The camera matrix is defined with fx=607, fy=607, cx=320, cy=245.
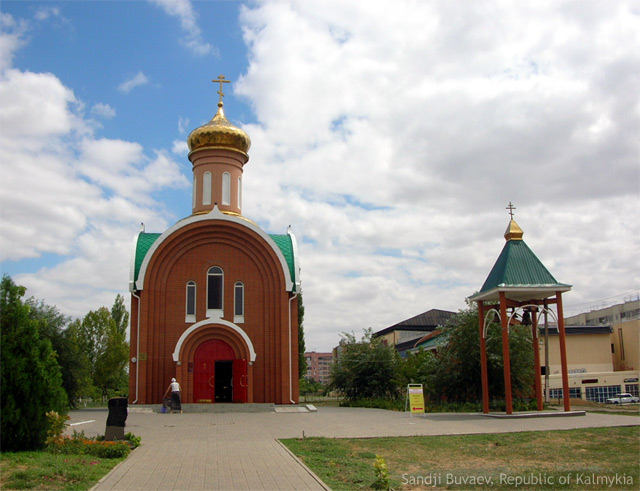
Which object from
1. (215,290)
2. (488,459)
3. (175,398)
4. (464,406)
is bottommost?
(488,459)

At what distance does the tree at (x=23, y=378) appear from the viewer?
9664 mm

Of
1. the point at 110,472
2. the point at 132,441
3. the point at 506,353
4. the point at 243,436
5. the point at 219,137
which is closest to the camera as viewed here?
the point at 110,472

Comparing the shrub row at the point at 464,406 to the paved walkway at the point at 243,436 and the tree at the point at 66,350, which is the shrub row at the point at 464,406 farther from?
the tree at the point at 66,350

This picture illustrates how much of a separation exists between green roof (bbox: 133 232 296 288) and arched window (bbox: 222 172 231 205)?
2.39 m

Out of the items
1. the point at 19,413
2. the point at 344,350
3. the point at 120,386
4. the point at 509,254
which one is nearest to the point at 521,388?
the point at 509,254

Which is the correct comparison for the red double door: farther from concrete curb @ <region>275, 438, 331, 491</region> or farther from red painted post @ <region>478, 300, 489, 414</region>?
concrete curb @ <region>275, 438, 331, 491</region>

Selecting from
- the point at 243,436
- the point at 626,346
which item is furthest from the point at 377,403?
the point at 626,346

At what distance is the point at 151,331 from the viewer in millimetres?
22484

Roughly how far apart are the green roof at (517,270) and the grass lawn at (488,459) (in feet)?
16.8

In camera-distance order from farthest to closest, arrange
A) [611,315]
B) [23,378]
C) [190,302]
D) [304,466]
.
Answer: [611,315] < [190,302] < [23,378] < [304,466]

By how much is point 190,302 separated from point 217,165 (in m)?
6.25

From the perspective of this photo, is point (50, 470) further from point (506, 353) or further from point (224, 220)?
point (224, 220)

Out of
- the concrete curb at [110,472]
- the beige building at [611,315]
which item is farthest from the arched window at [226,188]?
the beige building at [611,315]

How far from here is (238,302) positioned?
23.5 meters
